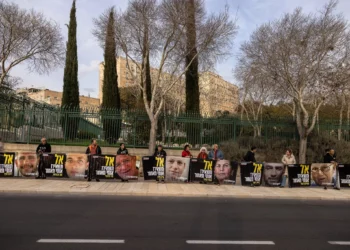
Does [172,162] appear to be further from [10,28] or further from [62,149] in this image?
[10,28]

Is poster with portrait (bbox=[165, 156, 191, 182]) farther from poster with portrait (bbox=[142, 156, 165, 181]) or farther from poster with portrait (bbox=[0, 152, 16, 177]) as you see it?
poster with portrait (bbox=[0, 152, 16, 177])

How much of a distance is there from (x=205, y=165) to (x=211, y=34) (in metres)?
7.29

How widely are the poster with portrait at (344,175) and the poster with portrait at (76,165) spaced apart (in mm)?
10271

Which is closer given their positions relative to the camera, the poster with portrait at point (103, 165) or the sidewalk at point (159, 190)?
the sidewalk at point (159, 190)

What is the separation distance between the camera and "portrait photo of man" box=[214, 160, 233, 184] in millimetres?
14125

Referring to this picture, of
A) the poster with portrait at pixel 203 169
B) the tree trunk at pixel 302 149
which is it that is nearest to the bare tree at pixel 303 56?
the tree trunk at pixel 302 149

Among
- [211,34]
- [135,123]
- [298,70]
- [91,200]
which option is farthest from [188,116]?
[91,200]

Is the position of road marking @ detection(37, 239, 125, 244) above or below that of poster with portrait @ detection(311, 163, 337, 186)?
below

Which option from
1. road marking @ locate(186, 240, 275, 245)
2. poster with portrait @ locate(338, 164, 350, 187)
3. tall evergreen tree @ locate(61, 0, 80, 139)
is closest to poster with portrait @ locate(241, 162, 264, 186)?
poster with portrait @ locate(338, 164, 350, 187)

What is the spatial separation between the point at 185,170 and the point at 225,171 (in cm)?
164

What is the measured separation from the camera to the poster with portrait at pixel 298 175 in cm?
1403

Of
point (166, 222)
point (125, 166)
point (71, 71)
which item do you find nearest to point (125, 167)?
point (125, 166)

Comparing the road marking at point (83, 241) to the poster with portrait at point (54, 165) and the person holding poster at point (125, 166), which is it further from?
the poster with portrait at point (54, 165)

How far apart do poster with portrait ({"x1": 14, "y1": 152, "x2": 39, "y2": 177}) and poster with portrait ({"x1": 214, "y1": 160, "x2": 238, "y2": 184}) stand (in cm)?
725
